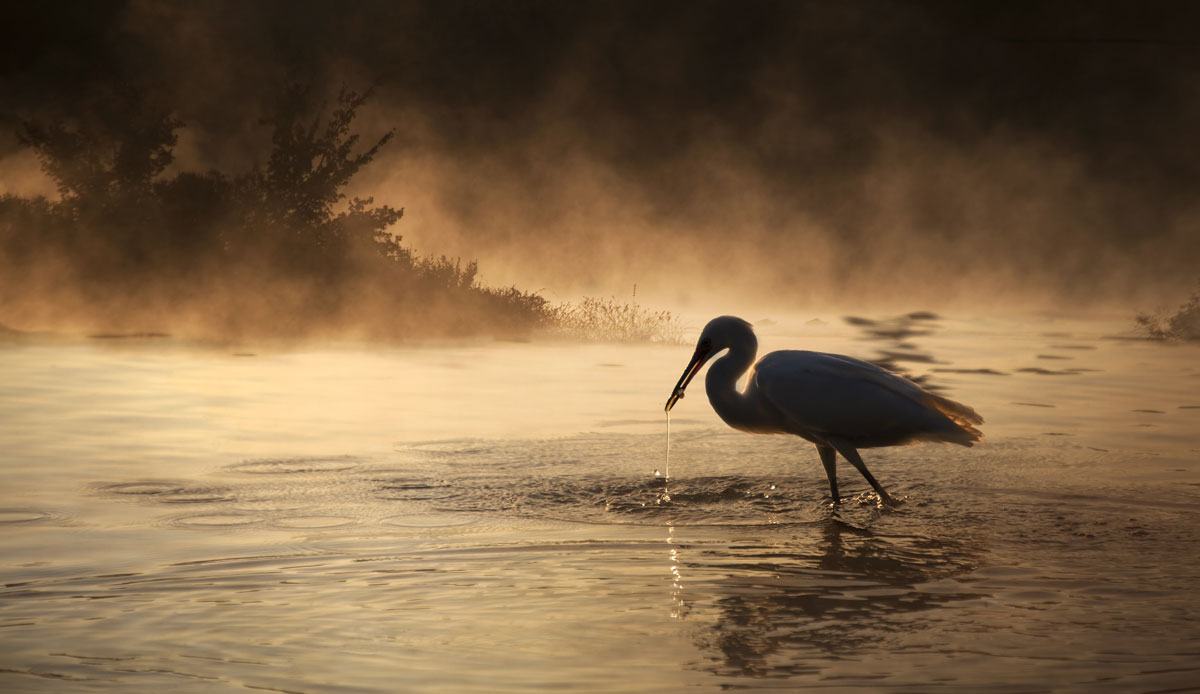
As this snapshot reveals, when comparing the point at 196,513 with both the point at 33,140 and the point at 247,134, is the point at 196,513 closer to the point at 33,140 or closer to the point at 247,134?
the point at 33,140

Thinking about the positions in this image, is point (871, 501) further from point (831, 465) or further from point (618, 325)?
point (618, 325)

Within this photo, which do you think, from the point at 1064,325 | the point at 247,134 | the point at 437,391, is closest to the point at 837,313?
the point at 1064,325

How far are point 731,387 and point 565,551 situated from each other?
6.94ft

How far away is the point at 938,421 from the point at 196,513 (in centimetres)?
375

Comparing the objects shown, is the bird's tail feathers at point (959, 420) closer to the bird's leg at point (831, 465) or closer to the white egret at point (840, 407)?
the white egret at point (840, 407)

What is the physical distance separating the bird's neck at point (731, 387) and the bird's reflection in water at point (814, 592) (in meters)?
1.08

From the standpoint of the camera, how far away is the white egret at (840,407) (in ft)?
25.3

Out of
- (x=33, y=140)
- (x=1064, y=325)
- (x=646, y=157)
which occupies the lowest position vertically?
(x=1064, y=325)

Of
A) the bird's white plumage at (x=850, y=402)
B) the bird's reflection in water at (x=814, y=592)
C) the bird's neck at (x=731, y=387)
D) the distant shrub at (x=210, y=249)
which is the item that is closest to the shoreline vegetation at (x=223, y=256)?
the distant shrub at (x=210, y=249)

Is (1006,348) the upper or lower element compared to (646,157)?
lower

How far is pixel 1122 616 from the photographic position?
5.32 m

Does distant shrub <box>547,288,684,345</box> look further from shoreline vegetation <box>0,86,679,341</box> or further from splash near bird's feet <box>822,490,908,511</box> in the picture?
splash near bird's feet <box>822,490,908,511</box>

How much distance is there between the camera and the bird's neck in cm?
807

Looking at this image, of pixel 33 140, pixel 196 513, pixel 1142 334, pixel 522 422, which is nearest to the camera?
pixel 196 513
